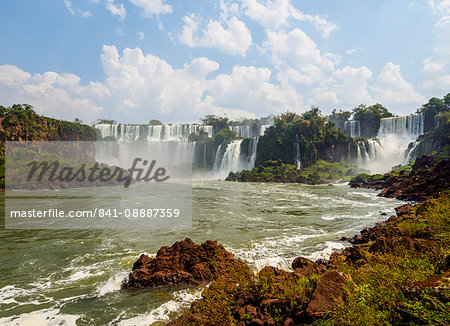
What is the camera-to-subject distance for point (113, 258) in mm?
7375

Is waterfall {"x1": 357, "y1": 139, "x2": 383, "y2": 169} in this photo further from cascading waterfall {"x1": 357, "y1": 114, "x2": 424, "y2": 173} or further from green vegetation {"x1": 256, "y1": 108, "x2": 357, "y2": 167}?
green vegetation {"x1": 256, "y1": 108, "x2": 357, "y2": 167}

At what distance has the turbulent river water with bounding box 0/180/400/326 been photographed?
4.58 m

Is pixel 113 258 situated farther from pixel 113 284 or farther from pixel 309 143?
pixel 309 143

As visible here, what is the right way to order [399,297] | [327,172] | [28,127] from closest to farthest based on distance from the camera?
1. [399,297]
2. [28,127]
3. [327,172]

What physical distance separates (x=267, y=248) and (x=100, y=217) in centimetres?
1047

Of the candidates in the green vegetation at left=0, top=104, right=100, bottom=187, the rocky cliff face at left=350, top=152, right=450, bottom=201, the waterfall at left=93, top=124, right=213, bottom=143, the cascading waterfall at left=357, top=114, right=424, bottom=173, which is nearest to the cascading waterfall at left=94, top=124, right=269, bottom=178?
the waterfall at left=93, top=124, right=213, bottom=143

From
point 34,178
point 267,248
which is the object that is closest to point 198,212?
point 267,248

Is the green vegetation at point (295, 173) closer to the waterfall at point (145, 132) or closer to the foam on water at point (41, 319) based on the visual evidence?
the waterfall at point (145, 132)

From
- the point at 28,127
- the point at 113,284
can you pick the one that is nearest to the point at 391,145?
the point at 113,284

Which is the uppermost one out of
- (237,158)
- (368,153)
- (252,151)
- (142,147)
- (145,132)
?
(145,132)

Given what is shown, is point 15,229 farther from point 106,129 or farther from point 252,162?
point 106,129

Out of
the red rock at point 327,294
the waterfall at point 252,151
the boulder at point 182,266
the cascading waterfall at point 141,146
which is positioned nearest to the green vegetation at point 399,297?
the red rock at point 327,294

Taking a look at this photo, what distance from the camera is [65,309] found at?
4676 mm

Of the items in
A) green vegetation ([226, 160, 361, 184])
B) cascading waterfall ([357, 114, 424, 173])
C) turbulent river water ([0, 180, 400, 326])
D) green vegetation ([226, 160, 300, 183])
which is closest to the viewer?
turbulent river water ([0, 180, 400, 326])
